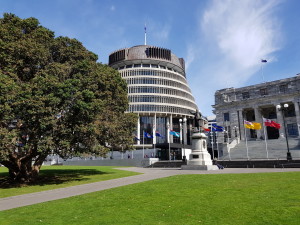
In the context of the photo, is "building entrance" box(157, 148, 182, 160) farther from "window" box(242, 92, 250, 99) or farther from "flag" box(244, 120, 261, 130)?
"window" box(242, 92, 250, 99)

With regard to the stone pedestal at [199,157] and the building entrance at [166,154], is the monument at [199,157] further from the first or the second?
the building entrance at [166,154]

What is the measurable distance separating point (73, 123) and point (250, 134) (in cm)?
5511

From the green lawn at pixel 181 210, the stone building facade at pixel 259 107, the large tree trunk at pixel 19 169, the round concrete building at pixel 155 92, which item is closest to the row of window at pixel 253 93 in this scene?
the stone building facade at pixel 259 107

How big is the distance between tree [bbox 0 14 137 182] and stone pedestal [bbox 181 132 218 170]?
1111 cm

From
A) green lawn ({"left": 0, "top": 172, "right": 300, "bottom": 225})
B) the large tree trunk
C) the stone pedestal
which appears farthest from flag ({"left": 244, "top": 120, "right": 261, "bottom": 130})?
the large tree trunk

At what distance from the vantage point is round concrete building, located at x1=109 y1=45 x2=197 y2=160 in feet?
291

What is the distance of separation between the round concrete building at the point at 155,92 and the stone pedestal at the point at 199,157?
51.9m

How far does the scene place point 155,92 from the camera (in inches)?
3561

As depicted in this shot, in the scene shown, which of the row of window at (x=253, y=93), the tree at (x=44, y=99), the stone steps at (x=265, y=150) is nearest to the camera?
the tree at (x=44, y=99)

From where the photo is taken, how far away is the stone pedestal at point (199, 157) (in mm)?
29219

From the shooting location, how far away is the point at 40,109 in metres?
16.4

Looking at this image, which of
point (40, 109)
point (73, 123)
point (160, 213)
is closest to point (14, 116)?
point (40, 109)

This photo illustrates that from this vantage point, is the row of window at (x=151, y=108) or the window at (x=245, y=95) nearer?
the window at (x=245, y=95)

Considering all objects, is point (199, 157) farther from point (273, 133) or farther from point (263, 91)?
point (263, 91)
